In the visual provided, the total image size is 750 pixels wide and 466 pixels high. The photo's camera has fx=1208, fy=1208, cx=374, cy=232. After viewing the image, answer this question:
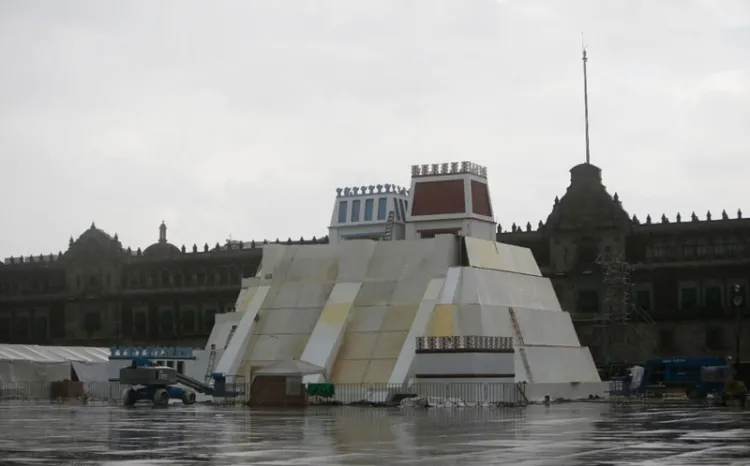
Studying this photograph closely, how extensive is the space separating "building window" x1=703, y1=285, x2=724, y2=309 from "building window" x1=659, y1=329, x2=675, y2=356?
3395 mm

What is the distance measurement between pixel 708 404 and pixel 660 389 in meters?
12.8

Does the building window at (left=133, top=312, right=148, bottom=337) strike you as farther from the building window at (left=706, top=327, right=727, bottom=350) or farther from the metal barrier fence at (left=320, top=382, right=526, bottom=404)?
the metal barrier fence at (left=320, top=382, right=526, bottom=404)

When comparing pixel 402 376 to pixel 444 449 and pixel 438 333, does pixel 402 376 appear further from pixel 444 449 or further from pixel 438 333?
pixel 444 449

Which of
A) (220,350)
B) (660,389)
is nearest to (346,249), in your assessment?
(220,350)

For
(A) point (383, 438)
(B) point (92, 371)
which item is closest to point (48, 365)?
(B) point (92, 371)

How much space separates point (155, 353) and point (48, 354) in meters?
9.28

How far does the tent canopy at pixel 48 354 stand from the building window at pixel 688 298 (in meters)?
41.8

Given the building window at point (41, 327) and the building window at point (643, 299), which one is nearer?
the building window at point (643, 299)

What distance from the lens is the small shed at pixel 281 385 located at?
5406 centimetres

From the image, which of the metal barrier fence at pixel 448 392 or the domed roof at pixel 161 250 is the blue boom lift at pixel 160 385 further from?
the domed roof at pixel 161 250

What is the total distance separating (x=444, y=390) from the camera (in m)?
54.6

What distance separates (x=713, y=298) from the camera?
88.4 meters

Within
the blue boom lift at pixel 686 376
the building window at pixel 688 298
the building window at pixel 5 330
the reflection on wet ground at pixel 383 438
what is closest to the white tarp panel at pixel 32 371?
the reflection on wet ground at pixel 383 438

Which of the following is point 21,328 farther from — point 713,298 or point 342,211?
point 713,298
